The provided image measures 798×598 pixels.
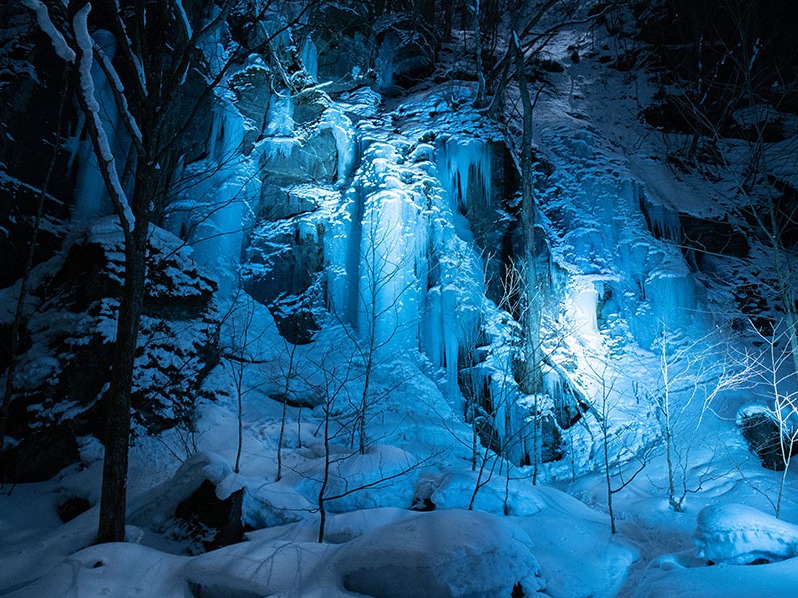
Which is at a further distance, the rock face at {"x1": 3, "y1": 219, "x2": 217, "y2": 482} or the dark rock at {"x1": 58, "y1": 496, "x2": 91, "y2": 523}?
the rock face at {"x1": 3, "y1": 219, "x2": 217, "y2": 482}

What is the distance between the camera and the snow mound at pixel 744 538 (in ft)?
12.9

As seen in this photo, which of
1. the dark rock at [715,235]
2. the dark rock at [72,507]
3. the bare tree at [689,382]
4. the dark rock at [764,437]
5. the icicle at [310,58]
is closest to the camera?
the dark rock at [72,507]

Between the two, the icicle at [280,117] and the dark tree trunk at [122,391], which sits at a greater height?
the icicle at [280,117]

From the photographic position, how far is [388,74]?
48.5ft

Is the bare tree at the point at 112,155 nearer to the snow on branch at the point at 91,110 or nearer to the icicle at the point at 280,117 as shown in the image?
the snow on branch at the point at 91,110

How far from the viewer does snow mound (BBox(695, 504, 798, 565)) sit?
3.92 metres

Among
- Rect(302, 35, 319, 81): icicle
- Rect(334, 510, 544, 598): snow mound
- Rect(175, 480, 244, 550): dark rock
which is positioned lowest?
Rect(175, 480, 244, 550): dark rock

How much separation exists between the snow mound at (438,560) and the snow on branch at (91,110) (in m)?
3.17

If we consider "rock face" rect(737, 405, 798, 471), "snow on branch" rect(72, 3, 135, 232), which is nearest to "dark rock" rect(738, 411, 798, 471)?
"rock face" rect(737, 405, 798, 471)

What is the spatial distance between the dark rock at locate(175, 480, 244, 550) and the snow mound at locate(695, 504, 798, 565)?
452 cm

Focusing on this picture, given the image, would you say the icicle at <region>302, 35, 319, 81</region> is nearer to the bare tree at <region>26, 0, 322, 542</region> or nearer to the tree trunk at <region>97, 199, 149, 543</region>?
the bare tree at <region>26, 0, 322, 542</region>

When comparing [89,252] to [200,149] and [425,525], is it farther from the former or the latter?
[425,525]

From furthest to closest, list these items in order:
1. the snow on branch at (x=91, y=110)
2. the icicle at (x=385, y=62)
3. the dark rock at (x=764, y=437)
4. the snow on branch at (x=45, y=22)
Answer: the icicle at (x=385, y=62), the dark rock at (x=764, y=437), the snow on branch at (x=91, y=110), the snow on branch at (x=45, y=22)

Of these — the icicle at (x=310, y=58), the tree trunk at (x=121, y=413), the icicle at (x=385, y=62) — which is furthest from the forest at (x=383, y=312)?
the icicle at (x=385, y=62)
